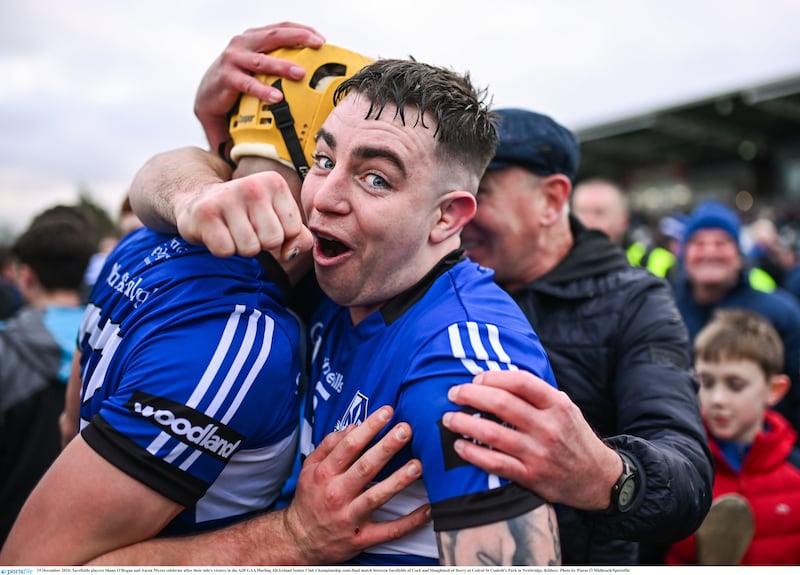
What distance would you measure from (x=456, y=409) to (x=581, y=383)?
98 centimetres

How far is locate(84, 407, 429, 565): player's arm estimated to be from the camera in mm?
1497

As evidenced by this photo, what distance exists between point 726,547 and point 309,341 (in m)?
1.87

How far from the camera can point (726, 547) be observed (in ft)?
8.41

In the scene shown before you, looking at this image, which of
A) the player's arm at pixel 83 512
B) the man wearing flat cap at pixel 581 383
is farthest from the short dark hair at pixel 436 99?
the player's arm at pixel 83 512

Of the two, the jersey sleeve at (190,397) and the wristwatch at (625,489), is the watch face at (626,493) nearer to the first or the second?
the wristwatch at (625,489)

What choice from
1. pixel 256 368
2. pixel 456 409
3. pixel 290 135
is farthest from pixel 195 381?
pixel 290 135

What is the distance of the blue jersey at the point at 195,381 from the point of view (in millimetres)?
1503

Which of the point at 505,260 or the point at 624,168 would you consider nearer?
the point at 505,260

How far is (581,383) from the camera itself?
2191 millimetres

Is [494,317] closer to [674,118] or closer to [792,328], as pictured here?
[792,328]

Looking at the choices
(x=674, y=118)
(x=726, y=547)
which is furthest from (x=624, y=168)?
(x=726, y=547)

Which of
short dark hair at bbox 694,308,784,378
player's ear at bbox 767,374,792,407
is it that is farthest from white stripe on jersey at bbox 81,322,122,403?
player's ear at bbox 767,374,792,407

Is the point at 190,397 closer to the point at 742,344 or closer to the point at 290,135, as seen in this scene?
the point at 290,135

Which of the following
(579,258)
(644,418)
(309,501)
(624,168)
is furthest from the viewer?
(624,168)
